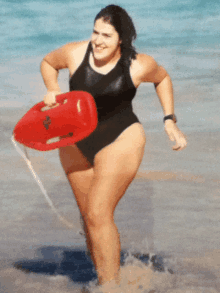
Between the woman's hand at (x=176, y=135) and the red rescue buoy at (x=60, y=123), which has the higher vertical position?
the red rescue buoy at (x=60, y=123)

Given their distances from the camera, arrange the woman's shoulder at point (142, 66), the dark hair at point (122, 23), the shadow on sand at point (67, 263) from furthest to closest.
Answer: the shadow on sand at point (67, 263) < the woman's shoulder at point (142, 66) < the dark hair at point (122, 23)

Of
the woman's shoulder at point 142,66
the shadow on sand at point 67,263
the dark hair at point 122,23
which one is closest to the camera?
the dark hair at point 122,23

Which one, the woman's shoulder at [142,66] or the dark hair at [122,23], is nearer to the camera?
the dark hair at [122,23]

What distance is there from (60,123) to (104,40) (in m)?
0.49

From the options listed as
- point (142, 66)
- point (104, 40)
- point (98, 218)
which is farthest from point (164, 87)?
point (98, 218)

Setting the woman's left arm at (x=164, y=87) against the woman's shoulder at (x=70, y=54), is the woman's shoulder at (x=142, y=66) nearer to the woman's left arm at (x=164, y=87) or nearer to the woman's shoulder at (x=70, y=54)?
the woman's left arm at (x=164, y=87)

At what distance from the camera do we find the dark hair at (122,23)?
2646 mm

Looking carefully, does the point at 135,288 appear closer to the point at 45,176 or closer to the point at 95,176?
the point at 95,176

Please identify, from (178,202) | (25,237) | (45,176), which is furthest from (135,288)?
(45,176)

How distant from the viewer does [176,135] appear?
9.39 ft

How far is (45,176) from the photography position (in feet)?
22.2

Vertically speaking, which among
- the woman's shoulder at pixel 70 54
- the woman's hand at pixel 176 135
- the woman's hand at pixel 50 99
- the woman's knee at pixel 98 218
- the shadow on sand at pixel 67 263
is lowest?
the shadow on sand at pixel 67 263

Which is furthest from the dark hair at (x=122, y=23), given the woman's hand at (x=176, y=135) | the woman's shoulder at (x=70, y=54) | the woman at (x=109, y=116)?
the woman's hand at (x=176, y=135)

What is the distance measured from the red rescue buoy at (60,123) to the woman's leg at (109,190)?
0.57 ft
